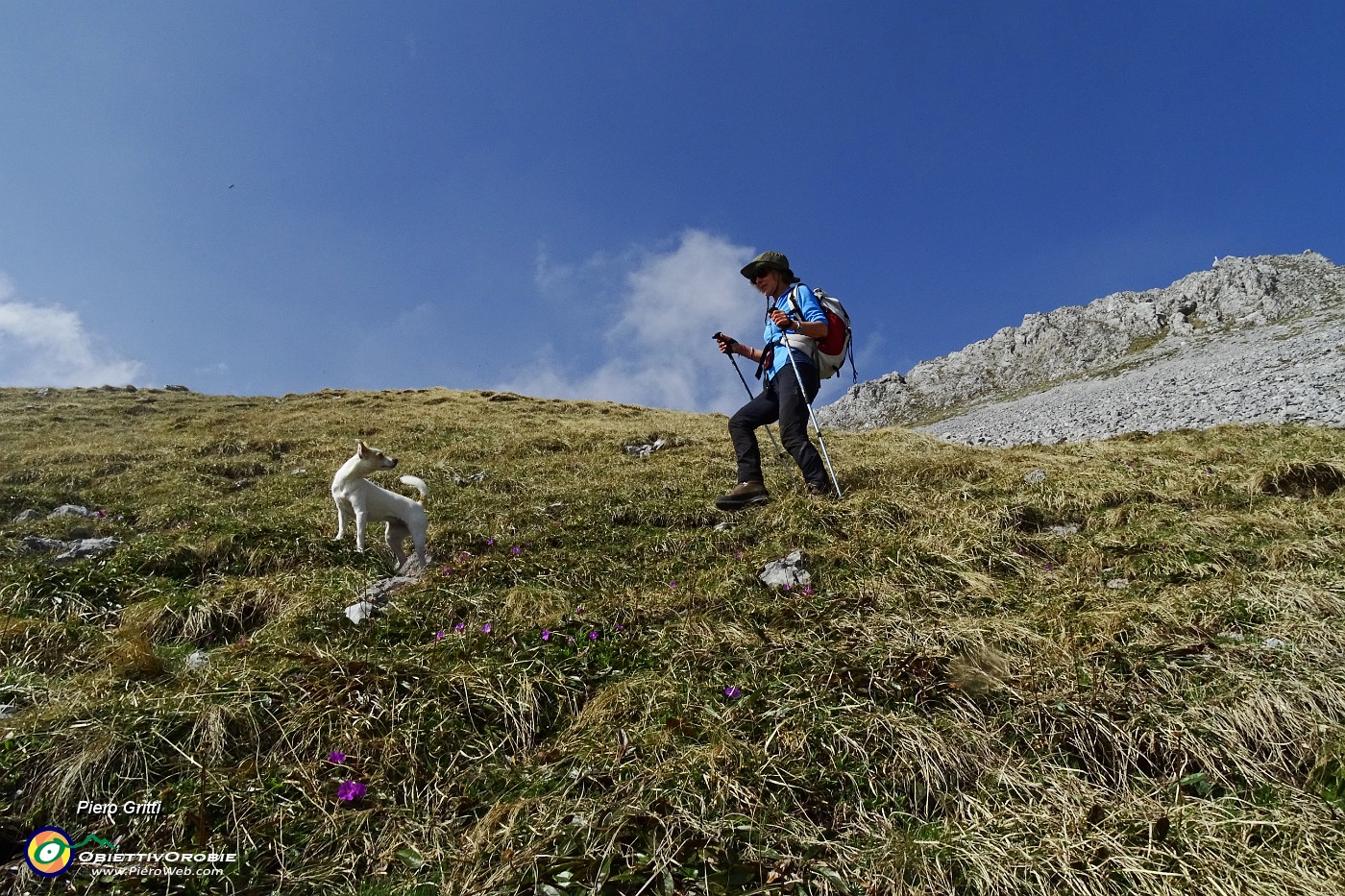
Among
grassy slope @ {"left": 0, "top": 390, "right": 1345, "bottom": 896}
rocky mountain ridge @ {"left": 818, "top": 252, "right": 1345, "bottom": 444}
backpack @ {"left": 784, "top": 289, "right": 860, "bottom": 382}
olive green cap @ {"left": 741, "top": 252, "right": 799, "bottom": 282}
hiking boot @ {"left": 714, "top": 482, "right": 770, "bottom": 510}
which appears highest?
rocky mountain ridge @ {"left": 818, "top": 252, "right": 1345, "bottom": 444}

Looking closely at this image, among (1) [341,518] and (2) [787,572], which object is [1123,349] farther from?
(1) [341,518]

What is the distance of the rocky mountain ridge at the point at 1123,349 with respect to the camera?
2887cm

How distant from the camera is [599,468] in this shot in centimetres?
1211

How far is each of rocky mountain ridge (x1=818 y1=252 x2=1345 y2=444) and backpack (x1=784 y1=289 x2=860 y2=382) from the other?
1619 cm

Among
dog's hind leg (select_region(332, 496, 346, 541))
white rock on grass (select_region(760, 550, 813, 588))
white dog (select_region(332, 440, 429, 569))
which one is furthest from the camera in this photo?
dog's hind leg (select_region(332, 496, 346, 541))

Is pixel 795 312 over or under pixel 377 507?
over

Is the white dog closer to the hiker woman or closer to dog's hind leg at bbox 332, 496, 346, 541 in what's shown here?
dog's hind leg at bbox 332, 496, 346, 541

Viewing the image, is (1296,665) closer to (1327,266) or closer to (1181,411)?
(1181,411)

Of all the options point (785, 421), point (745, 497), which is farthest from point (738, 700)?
point (785, 421)

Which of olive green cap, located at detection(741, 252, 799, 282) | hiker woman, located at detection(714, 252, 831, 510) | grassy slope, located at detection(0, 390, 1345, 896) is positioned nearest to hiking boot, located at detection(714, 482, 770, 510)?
hiker woman, located at detection(714, 252, 831, 510)

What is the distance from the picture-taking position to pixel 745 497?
7691 millimetres

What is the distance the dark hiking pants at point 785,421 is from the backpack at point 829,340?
18cm

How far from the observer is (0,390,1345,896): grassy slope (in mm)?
2514

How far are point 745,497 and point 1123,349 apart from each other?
433ft
